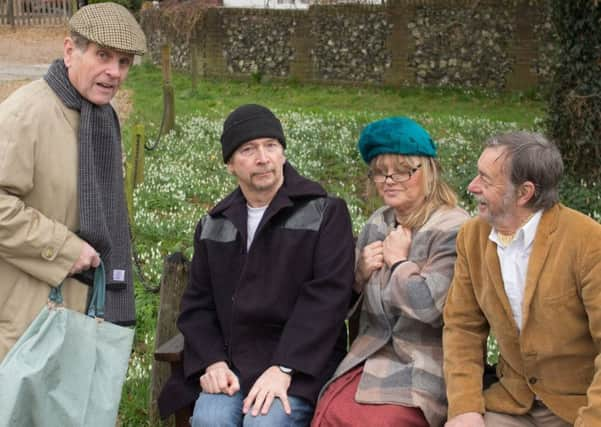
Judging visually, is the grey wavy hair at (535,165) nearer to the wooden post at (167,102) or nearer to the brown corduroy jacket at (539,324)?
the brown corduroy jacket at (539,324)

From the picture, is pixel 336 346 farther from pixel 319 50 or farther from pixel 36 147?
pixel 319 50

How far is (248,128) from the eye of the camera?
410 centimetres

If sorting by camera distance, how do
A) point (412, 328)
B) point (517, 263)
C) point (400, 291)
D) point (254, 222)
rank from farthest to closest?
1. point (254, 222)
2. point (412, 328)
3. point (400, 291)
4. point (517, 263)

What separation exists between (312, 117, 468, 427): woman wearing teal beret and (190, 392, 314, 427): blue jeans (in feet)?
0.33

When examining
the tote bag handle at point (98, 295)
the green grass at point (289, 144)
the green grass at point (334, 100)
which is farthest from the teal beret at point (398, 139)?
the green grass at point (334, 100)

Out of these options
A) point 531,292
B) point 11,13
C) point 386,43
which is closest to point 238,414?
point 531,292

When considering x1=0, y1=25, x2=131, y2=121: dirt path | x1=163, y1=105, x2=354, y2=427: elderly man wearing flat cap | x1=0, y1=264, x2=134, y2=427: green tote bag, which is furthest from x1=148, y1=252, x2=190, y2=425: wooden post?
x1=0, y1=25, x2=131, y2=121: dirt path

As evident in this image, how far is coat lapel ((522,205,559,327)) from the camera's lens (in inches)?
137

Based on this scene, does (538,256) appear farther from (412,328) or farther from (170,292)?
(170,292)

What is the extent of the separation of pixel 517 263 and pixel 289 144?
9051mm

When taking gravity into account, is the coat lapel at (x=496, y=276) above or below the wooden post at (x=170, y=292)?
above

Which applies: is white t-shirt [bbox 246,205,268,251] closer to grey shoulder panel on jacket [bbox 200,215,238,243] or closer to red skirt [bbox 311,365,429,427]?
grey shoulder panel on jacket [bbox 200,215,238,243]

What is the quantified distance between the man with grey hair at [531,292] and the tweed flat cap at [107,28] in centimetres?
145

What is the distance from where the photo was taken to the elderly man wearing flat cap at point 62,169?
143 inches
